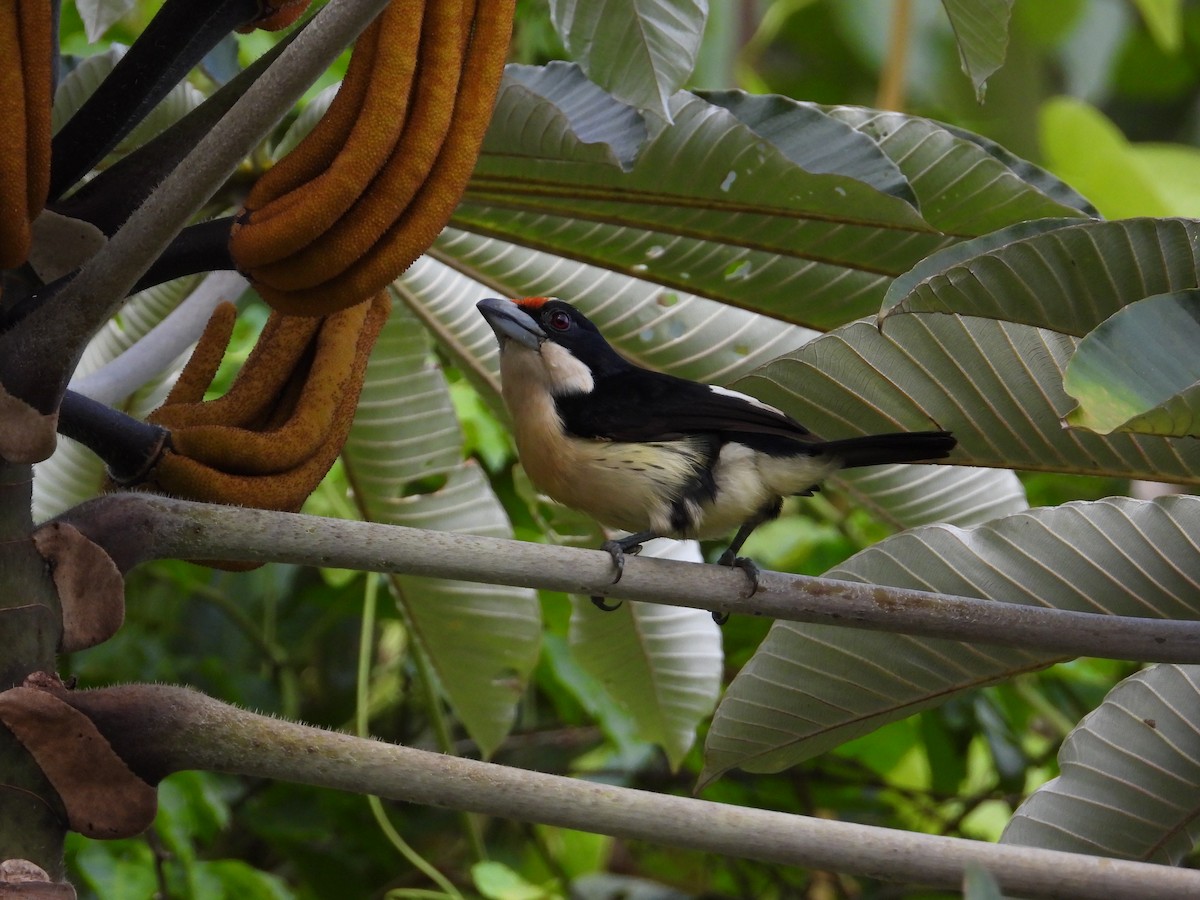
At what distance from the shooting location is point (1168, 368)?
2.86 feet

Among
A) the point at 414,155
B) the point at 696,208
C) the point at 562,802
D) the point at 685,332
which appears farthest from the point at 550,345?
the point at 562,802

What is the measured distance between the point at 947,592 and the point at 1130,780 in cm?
23

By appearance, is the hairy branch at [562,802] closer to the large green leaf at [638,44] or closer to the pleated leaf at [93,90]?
the large green leaf at [638,44]

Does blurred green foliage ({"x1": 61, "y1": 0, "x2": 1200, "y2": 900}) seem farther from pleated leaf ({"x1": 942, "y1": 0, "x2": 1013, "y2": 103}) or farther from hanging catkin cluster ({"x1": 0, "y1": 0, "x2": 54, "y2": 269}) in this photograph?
pleated leaf ({"x1": 942, "y1": 0, "x2": 1013, "y2": 103})

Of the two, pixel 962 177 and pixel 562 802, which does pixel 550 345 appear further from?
pixel 562 802

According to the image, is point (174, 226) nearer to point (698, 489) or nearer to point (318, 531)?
point (318, 531)

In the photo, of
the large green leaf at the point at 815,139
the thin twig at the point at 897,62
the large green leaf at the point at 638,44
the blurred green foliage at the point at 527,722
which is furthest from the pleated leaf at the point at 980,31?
the thin twig at the point at 897,62

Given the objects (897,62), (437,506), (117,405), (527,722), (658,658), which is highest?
(897,62)

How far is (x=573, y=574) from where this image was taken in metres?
0.94

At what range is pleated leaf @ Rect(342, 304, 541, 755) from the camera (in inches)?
72.5

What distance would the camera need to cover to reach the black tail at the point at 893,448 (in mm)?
1269

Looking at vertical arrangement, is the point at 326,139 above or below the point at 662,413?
above

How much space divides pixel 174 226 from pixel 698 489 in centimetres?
79

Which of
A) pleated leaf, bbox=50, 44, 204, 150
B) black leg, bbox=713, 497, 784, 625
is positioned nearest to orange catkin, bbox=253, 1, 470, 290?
black leg, bbox=713, 497, 784, 625
